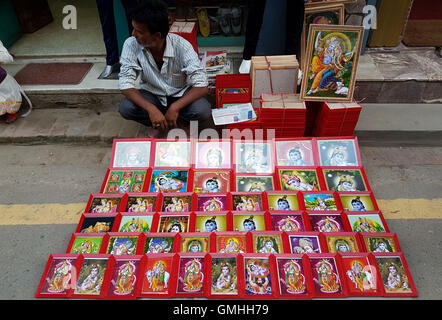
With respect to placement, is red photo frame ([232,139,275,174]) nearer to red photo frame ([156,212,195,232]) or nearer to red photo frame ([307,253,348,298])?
red photo frame ([156,212,195,232])

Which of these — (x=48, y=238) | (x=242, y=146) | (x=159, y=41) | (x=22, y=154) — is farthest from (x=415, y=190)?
(x=22, y=154)

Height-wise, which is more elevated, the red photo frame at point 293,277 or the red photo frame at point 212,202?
the red photo frame at point 212,202

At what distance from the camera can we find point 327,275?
5.91 ft

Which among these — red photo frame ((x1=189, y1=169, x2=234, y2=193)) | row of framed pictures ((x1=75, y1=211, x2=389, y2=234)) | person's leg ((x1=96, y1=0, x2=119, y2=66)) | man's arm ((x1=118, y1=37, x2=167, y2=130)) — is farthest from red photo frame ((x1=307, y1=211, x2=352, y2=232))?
person's leg ((x1=96, y1=0, x2=119, y2=66))

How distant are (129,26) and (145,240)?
2494 millimetres

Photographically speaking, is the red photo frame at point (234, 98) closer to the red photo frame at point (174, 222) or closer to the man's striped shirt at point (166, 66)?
the man's striped shirt at point (166, 66)

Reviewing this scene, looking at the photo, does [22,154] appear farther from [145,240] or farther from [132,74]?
[145,240]

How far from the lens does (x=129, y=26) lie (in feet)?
11.1

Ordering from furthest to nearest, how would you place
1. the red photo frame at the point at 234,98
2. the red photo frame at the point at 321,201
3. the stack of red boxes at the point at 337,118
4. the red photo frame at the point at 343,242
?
the red photo frame at the point at 234,98 → the stack of red boxes at the point at 337,118 → the red photo frame at the point at 321,201 → the red photo frame at the point at 343,242

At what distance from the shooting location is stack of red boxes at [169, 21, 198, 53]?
10.3 feet

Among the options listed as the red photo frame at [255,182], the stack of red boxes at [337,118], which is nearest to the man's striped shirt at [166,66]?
the red photo frame at [255,182]

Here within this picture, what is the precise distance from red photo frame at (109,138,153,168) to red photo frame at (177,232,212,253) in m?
0.79

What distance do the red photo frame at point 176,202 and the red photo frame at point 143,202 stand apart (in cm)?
3

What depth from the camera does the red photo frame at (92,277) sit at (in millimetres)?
1779
